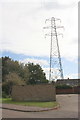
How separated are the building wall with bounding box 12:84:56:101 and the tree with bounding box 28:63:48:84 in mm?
47454

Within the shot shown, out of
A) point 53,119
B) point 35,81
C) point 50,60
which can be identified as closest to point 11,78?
point 50,60

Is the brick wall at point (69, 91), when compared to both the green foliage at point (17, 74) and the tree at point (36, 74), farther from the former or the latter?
the tree at point (36, 74)

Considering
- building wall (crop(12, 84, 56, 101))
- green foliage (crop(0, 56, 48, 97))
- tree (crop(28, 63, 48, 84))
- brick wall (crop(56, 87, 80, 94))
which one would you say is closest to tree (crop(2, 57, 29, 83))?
green foliage (crop(0, 56, 48, 97))

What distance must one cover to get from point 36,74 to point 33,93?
178 ft

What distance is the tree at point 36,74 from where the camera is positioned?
3426 inches

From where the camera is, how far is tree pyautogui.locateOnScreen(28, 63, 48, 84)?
8702cm

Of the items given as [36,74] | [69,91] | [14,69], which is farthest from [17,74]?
[36,74]

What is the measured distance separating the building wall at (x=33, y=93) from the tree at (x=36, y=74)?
47.5 meters

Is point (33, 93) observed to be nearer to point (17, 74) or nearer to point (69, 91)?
point (17, 74)

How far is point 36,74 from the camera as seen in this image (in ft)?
299

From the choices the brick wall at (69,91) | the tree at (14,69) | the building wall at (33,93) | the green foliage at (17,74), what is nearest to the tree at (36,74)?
the green foliage at (17,74)

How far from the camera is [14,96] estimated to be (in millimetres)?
36719

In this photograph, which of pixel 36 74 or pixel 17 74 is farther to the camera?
pixel 36 74

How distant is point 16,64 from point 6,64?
3027 millimetres
